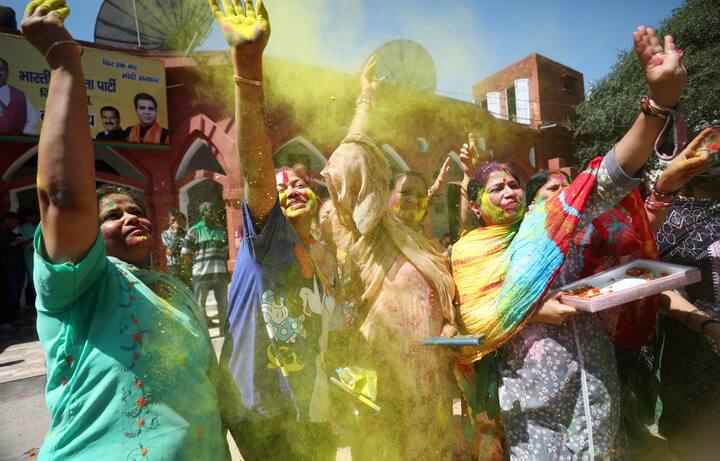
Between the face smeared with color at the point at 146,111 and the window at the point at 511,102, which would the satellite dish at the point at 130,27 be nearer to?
the face smeared with color at the point at 146,111

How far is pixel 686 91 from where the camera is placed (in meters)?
10.9

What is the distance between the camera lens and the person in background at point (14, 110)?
806 centimetres

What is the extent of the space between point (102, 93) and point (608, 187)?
1032cm

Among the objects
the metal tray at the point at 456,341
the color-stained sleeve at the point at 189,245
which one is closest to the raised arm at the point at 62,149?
the metal tray at the point at 456,341

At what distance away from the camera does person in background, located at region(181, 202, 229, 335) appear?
6246 millimetres

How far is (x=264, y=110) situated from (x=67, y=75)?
24.1 inches

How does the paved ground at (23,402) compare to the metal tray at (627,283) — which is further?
the paved ground at (23,402)

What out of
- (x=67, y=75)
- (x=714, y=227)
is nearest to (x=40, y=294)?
(x=67, y=75)

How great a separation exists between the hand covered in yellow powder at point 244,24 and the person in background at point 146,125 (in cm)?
924

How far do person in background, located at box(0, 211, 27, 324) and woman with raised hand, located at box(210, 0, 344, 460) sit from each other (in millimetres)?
8788

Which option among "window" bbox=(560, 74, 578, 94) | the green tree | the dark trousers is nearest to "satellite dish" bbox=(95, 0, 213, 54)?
the dark trousers

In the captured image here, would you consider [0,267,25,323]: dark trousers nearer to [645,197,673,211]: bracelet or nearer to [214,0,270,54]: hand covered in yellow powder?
[214,0,270,54]: hand covered in yellow powder

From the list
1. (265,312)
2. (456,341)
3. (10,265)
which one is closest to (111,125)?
(10,265)

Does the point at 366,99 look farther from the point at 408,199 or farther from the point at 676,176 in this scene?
the point at 676,176
